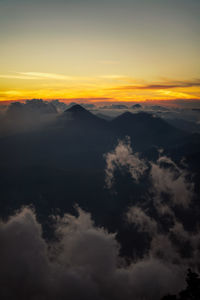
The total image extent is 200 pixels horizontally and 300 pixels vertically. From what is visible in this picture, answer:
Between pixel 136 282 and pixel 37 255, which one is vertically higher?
pixel 37 255

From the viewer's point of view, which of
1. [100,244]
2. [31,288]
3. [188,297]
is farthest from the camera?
[100,244]

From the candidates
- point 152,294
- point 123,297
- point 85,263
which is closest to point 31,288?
point 85,263

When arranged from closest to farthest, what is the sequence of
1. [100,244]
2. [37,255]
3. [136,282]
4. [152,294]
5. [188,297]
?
[188,297] → [37,255] → [152,294] → [136,282] → [100,244]

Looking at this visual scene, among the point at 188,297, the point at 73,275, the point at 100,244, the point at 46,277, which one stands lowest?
the point at 100,244

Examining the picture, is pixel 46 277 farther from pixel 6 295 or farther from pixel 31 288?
pixel 6 295

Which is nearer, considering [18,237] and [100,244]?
[18,237]

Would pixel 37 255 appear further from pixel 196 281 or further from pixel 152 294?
pixel 196 281

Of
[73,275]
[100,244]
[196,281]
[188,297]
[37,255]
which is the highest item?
[196,281]

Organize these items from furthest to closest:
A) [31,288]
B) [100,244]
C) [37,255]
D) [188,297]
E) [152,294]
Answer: [100,244] < [152,294] < [37,255] < [31,288] < [188,297]

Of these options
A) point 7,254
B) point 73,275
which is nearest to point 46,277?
point 73,275
